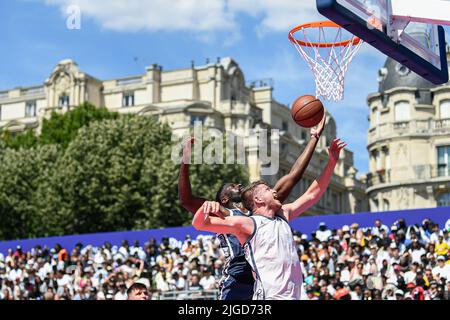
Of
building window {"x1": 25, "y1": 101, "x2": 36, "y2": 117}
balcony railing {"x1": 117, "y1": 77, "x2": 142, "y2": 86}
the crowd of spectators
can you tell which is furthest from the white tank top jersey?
building window {"x1": 25, "y1": 101, "x2": 36, "y2": 117}

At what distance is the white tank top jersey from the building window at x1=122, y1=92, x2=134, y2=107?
191 ft

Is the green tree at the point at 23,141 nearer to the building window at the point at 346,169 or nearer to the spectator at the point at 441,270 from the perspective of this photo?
the building window at the point at 346,169

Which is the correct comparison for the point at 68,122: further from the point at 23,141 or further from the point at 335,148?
the point at 335,148

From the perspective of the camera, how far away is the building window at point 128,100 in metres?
64.2

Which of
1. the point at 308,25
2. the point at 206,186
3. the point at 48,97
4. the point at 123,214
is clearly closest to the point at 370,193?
the point at 206,186

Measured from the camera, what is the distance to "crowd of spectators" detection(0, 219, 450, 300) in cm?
1862

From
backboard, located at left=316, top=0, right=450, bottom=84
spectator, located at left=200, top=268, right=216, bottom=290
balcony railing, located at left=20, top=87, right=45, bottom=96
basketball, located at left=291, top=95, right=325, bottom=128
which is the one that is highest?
balcony railing, located at left=20, top=87, right=45, bottom=96

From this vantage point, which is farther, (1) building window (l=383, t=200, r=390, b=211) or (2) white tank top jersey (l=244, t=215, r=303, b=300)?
(1) building window (l=383, t=200, r=390, b=211)

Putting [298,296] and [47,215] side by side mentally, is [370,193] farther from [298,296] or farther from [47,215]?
[298,296]

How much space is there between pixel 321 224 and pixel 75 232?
2059 centimetres

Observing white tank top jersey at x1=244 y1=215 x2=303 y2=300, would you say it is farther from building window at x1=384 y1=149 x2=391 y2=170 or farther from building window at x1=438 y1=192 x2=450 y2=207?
building window at x1=384 y1=149 x2=391 y2=170

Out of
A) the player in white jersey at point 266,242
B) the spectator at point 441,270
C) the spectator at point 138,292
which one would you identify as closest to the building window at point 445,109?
the spectator at point 441,270

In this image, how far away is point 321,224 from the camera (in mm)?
23453

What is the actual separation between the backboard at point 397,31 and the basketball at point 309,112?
0.95m
